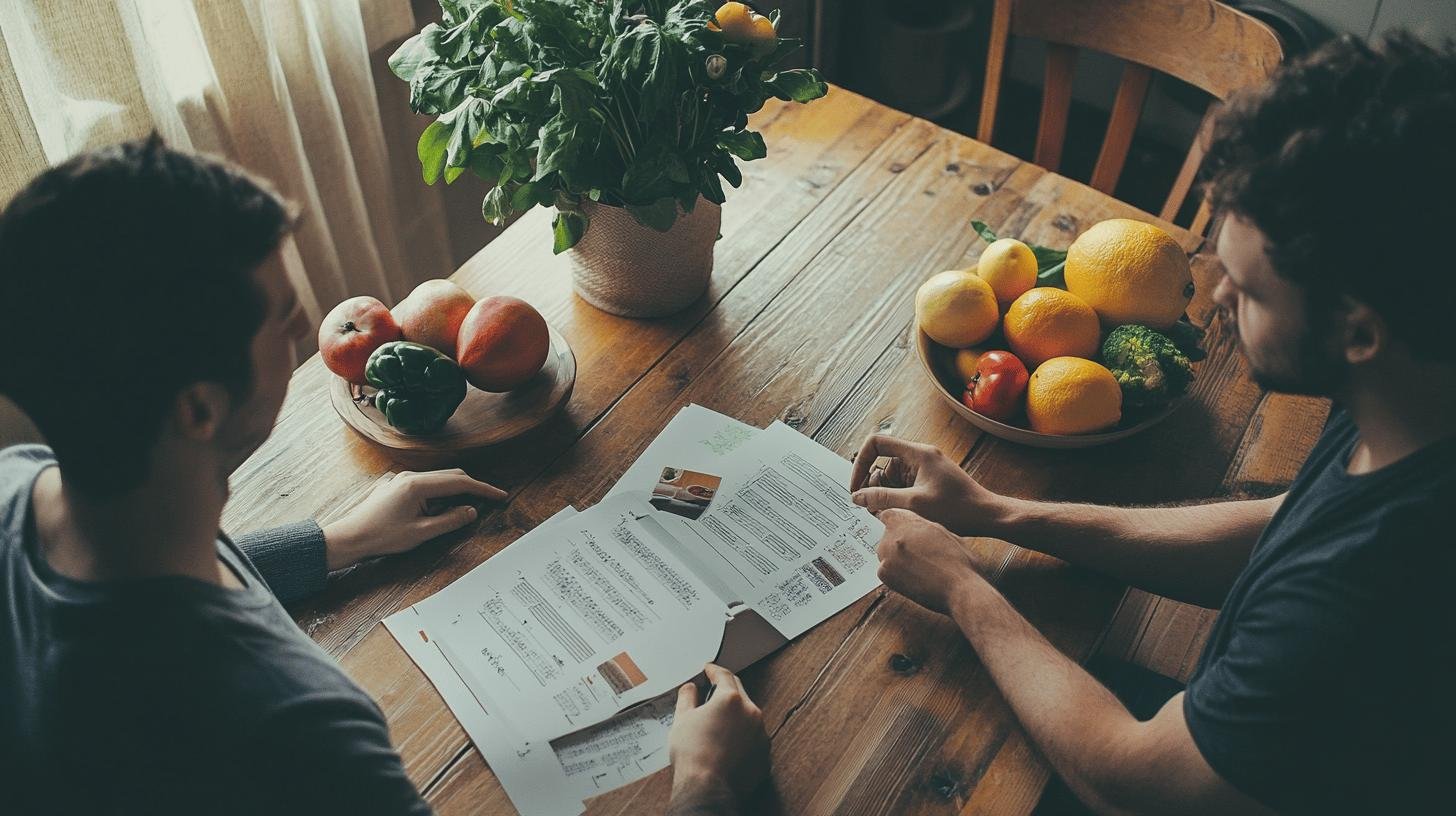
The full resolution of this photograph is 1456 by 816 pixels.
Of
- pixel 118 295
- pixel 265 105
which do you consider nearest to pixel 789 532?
pixel 118 295

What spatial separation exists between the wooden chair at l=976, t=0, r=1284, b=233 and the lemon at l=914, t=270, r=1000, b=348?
578 millimetres

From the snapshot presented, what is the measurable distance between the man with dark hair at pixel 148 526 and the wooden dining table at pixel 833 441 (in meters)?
0.25

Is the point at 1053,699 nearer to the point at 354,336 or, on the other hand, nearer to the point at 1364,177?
the point at 1364,177

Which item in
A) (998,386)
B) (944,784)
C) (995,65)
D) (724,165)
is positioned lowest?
(944,784)

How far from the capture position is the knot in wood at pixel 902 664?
102 cm

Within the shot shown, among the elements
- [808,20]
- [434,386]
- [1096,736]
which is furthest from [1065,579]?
[808,20]

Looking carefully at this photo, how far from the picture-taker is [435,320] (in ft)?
4.04

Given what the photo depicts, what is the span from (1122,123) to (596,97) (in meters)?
1.07

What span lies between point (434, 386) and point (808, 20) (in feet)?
7.00

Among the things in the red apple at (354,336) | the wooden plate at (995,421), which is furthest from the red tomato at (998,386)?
the red apple at (354,336)

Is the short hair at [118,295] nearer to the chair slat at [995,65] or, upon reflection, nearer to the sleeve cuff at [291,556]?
the sleeve cuff at [291,556]

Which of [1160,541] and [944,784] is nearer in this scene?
[944,784]

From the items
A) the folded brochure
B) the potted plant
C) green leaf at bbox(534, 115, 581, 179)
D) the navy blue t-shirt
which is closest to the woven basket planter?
the potted plant

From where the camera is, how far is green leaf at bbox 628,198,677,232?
1177 mm
